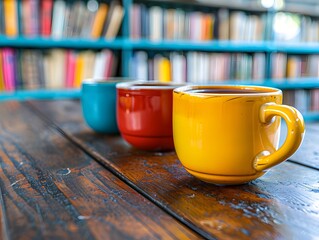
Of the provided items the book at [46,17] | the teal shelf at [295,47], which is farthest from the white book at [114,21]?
the teal shelf at [295,47]

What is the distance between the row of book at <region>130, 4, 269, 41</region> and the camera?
7.71ft

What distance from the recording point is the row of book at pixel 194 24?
2.35 m

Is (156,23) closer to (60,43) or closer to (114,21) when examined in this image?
(114,21)

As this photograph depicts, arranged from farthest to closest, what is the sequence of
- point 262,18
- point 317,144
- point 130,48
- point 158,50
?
Answer: point 262,18 → point 158,50 → point 130,48 → point 317,144

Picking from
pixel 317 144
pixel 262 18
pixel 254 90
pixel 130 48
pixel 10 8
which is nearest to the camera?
pixel 254 90

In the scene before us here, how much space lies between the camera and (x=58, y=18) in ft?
6.78

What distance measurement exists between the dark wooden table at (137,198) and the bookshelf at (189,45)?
5.05 feet

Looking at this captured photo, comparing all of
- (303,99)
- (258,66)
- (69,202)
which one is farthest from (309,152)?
(303,99)

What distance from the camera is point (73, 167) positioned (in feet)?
1.72

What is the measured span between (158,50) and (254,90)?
217 cm

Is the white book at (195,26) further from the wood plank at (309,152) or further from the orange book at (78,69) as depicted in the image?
the wood plank at (309,152)

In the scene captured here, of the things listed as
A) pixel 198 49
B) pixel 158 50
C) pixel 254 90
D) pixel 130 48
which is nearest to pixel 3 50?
pixel 130 48

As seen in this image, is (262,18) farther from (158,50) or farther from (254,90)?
(254,90)

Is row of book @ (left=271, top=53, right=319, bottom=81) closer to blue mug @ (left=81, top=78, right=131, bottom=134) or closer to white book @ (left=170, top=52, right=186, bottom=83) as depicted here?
white book @ (left=170, top=52, right=186, bottom=83)
